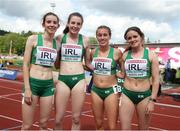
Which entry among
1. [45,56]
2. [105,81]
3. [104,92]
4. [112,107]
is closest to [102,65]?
[105,81]

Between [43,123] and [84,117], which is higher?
[43,123]

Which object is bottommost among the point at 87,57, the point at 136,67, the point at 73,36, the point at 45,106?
the point at 45,106

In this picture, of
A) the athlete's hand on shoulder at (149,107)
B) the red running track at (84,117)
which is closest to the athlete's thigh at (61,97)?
the athlete's hand on shoulder at (149,107)

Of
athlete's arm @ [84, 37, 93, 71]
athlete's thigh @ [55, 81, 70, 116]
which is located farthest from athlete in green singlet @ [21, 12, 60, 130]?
athlete's arm @ [84, 37, 93, 71]

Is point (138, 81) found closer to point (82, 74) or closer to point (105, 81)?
point (105, 81)

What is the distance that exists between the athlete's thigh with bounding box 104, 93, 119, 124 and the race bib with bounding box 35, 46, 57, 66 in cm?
107

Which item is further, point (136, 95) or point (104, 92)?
point (104, 92)

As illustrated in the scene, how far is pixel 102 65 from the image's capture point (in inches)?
178

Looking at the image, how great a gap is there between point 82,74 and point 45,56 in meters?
0.72

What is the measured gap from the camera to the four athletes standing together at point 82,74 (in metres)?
4.13

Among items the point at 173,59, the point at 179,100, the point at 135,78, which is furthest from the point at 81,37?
the point at 173,59

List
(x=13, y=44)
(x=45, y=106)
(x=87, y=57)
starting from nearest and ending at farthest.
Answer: (x=45, y=106), (x=87, y=57), (x=13, y=44)

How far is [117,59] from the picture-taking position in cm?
459

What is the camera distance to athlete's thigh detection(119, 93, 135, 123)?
13.7 ft
